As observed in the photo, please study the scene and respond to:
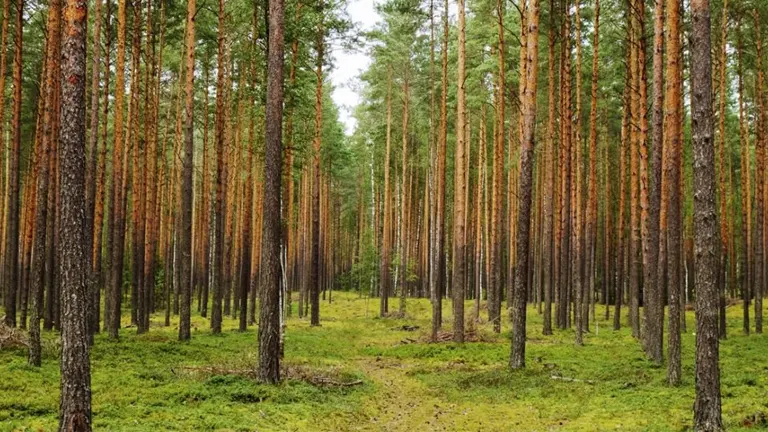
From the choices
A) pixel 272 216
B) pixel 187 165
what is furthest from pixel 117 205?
pixel 272 216

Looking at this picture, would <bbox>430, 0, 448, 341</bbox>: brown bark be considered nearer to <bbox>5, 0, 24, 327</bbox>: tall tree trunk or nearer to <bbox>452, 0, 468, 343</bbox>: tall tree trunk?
<bbox>452, 0, 468, 343</bbox>: tall tree trunk

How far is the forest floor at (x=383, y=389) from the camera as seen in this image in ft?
28.3

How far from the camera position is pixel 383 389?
12609mm

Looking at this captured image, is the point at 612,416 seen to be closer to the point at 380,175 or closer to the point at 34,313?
the point at 34,313

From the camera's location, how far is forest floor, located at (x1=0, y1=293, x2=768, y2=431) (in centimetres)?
862

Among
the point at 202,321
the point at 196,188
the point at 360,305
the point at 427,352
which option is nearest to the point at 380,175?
the point at 360,305

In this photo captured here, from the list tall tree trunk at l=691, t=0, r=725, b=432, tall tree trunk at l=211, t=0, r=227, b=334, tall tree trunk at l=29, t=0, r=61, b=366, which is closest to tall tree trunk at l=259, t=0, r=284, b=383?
tall tree trunk at l=29, t=0, r=61, b=366

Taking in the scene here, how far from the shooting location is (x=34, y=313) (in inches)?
408

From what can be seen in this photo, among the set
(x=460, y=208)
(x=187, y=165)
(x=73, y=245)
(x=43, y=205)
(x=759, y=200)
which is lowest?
(x=73, y=245)

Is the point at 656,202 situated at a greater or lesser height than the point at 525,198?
lesser

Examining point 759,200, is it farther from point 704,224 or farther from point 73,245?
point 73,245

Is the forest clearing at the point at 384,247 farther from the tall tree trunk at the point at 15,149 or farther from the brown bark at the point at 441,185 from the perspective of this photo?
the brown bark at the point at 441,185

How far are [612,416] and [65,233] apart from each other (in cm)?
878

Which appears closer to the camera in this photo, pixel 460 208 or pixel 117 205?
pixel 117 205
